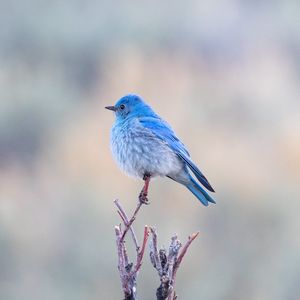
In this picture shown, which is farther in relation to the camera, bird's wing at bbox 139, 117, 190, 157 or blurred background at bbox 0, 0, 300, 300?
blurred background at bbox 0, 0, 300, 300

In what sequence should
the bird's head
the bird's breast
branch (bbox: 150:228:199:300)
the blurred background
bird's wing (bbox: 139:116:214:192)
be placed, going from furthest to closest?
1. the blurred background
2. the bird's head
3. bird's wing (bbox: 139:116:214:192)
4. the bird's breast
5. branch (bbox: 150:228:199:300)

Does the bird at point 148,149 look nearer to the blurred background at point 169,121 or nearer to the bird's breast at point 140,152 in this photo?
the bird's breast at point 140,152

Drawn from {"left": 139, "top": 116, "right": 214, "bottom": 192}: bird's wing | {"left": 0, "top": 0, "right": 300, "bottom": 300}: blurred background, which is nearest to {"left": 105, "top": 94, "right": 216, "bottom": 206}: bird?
{"left": 139, "top": 116, "right": 214, "bottom": 192}: bird's wing

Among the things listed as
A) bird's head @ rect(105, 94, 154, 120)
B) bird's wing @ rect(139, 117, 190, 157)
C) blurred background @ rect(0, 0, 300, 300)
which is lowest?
bird's wing @ rect(139, 117, 190, 157)

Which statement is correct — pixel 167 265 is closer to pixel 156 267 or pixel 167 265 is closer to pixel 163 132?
pixel 156 267

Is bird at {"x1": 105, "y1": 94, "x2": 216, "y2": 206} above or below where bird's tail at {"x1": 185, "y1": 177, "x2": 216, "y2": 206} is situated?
above

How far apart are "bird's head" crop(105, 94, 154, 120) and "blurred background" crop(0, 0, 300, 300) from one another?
3.74 metres

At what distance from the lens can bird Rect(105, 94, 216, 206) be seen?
4750 mm

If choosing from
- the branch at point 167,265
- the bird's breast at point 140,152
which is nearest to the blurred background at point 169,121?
the bird's breast at point 140,152

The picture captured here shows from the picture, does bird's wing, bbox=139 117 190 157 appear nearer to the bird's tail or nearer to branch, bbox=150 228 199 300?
the bird's tail

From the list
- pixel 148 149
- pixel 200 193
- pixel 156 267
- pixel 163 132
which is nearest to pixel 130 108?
pixel 163 132
